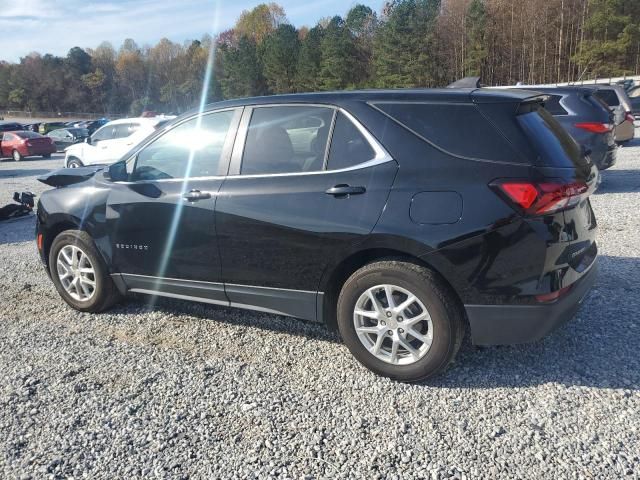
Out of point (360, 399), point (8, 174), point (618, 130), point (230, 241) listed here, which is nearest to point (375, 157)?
point (230, 241)

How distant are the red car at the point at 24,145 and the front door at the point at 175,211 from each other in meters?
23.2

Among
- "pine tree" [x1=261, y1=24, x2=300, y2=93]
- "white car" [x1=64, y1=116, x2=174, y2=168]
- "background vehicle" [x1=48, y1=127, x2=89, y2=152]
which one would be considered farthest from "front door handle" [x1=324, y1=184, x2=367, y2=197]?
"pine tree" [x1=261, y1=24, x2=300, y2=93]

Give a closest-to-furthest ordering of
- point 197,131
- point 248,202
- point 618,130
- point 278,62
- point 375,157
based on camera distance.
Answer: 1. point 375,157
2. point 248,202
3. point 197,131
4. point 618,130
5. point 278,62

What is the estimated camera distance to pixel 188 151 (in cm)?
408

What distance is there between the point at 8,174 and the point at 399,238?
63.5ft

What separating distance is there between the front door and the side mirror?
0.18 feet

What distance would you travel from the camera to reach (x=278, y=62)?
69.4 m

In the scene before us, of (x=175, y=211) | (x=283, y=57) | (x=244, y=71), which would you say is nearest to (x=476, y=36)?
(x=283, y=57)

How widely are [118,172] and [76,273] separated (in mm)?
1026

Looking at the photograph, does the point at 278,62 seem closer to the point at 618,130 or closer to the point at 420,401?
the point at 618,130

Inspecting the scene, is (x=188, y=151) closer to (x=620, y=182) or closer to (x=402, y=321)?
(x=402, y=321)

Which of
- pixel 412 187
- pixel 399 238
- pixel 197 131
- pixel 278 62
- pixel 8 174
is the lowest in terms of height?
pixel 8 174

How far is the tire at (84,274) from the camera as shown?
450cm

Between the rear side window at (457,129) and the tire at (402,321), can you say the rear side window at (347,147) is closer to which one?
the rear side window at (457,129)
